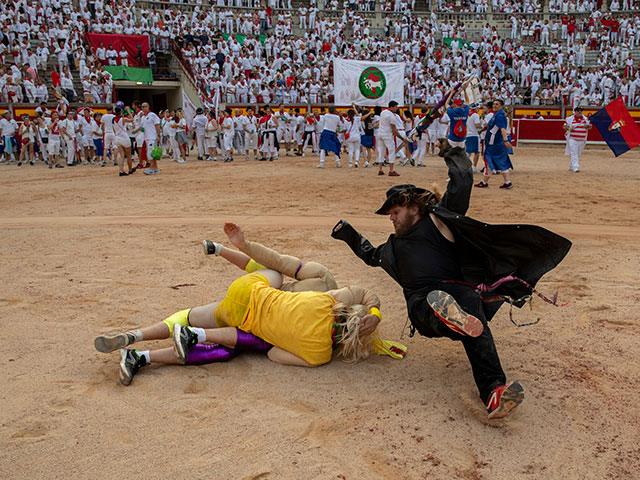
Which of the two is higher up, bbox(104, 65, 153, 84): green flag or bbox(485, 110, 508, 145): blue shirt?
bbox(104, 65, 153, 84): green flag

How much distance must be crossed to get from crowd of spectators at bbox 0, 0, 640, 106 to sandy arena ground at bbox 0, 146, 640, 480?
17.9 meters

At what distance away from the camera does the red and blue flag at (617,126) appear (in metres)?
15.8

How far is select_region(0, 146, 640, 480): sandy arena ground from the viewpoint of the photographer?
9.64 ft

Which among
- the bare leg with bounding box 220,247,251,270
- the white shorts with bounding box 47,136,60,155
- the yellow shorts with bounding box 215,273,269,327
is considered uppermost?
the white shorts with bounding box 47,136,60,155

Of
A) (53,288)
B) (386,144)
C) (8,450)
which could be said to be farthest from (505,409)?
(386,144)

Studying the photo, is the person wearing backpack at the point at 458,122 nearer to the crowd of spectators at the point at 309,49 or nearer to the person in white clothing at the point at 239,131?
the person in white clothing at the point at 239,131

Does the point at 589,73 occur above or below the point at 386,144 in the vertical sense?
above

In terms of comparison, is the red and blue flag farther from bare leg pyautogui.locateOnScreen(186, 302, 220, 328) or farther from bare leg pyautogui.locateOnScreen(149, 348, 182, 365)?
bare leg pyautogui.locateOnScreen(149, 348, 182, 365)

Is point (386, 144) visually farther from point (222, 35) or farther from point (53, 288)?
point (222, 35)

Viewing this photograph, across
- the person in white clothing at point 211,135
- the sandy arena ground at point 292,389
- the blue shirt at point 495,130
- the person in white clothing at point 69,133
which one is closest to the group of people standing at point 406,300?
the sandy arena ground at point 292,389

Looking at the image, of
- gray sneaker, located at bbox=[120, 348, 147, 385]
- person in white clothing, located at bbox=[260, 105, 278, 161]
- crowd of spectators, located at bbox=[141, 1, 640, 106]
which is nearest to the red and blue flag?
person in white clothing, located at bbox=[260, 105, 278, 161]

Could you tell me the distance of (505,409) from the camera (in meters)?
3.15

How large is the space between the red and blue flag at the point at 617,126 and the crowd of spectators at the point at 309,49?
35.5ft

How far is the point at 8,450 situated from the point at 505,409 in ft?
8.61
